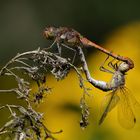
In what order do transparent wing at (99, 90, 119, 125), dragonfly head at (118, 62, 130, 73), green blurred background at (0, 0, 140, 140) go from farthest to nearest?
green blurred background at (0, 0, 140, 140)
transparent wing at (99, 90, 119, 125)
dragonfly head at (118, 62, 130, 73)

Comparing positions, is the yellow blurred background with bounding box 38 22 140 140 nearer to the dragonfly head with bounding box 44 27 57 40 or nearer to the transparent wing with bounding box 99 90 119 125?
the transparent wing with bounding box 99 90 119 125

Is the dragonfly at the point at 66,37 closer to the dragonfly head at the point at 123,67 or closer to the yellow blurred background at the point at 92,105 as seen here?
the dragonfly head at the point at 123,67

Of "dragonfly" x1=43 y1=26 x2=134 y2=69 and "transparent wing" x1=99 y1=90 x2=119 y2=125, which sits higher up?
"dragonfly" x1=43 y1=26 x2=134 y2=69

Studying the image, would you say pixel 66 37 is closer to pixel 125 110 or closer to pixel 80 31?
pixel 125 110

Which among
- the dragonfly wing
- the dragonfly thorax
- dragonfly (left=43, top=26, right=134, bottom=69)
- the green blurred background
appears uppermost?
A: the green blurred background

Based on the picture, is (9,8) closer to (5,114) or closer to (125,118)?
(5,114)

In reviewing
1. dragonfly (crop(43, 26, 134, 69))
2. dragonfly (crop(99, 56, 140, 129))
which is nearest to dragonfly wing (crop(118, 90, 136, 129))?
dragonfly (crop(99, 56, 140, 129))

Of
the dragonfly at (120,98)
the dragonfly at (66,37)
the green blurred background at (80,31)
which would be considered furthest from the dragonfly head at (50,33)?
the green blurred background at (80,31)

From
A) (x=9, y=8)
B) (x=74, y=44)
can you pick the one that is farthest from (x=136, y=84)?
(x=9, y=8)

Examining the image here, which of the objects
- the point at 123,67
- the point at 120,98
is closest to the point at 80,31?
the point at 120,98
